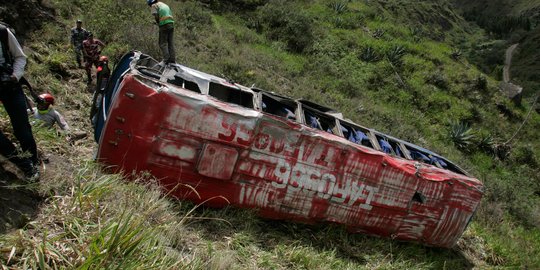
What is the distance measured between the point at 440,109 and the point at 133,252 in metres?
16.4

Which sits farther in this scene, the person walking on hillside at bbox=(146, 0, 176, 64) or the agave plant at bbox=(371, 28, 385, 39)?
the agave plant at bbox=(371, 28, 385, 39)

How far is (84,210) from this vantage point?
2889mm

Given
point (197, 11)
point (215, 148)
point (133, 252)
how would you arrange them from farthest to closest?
point (197, 11) → point (215, 148) → point (133, 252)

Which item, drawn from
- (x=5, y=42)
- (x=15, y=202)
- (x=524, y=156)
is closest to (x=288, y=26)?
(x=524, y=156)

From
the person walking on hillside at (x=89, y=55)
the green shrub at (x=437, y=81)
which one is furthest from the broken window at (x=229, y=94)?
the green shrub at (x=437, y=81)

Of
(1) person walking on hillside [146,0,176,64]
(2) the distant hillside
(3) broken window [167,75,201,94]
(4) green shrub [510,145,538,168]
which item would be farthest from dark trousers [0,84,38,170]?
(2) the distant hillside

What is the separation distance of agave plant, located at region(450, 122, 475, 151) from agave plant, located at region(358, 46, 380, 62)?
509cm

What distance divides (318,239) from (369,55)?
560 inches

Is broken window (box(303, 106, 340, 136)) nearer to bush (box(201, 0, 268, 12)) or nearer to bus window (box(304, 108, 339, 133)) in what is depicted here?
bus window (box(304, 108, 339, 133))

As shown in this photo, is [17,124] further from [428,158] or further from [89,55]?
[428,158]

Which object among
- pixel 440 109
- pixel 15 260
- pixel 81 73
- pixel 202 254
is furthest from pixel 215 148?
pixel 440 109

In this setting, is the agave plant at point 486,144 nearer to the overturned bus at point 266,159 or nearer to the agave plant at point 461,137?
the agave plant at point 461,137

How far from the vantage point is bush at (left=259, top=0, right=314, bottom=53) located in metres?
16.6

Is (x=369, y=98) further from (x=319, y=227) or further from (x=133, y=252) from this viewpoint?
(x=133, y=252)
